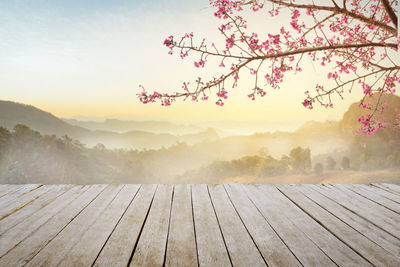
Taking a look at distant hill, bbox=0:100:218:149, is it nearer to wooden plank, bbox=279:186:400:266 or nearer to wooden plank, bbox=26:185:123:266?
wooden plank, bbox=26:185:123:266

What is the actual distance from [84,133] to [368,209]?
24.3 meters

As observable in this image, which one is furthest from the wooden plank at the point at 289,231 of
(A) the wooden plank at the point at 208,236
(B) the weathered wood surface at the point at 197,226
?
(A) the wooden plank at the point at 208,236

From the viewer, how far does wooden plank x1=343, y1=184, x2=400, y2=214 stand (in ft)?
7.07

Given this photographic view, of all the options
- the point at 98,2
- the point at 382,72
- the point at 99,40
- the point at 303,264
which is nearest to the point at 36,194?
the point at 303,264

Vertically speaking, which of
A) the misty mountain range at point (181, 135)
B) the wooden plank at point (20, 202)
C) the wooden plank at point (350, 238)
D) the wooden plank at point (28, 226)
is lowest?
the wooden plank at point (350, 238)

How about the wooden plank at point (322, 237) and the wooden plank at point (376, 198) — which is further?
the wooden plank at point (376, 198)

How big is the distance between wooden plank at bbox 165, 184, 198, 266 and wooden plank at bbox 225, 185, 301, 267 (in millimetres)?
380

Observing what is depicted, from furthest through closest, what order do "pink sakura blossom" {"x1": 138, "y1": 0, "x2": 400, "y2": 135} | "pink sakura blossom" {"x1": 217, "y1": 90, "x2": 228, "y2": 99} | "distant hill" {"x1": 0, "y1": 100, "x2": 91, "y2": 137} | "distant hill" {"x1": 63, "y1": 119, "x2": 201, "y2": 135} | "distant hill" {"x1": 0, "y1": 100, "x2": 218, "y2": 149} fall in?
"distant hill" {"x1": 63, "y1": 119, "x2": 201, "y2": 135} < "distant hill" {"x1": 0, "y1": 100, "x2": 218, "y2": 149} < "distant hill" {"x1": 0, "y1": 100, "x2": 91, "y2": 137} < "pink sakura blossom" {"x1": 217, "y1": 90, "x2": 228, "y2": 99} < "pink sakura blossom" {"x1": 138, "y1": 0, "x2": 400, "y2": 135}

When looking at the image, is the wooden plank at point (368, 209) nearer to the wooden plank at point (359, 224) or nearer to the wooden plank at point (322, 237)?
the wooden plank at point (359, 224)

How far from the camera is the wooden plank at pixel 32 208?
66.9 inches

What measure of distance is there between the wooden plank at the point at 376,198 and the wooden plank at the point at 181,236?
176 centimetres

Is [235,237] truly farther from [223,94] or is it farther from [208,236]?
[223,94]

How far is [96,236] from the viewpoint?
1504mm

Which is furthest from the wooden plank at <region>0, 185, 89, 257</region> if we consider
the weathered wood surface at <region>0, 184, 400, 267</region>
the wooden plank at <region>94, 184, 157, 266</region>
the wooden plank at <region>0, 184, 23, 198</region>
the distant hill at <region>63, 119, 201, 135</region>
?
the distant hill at <region>63, 119, 201, 135</region>
